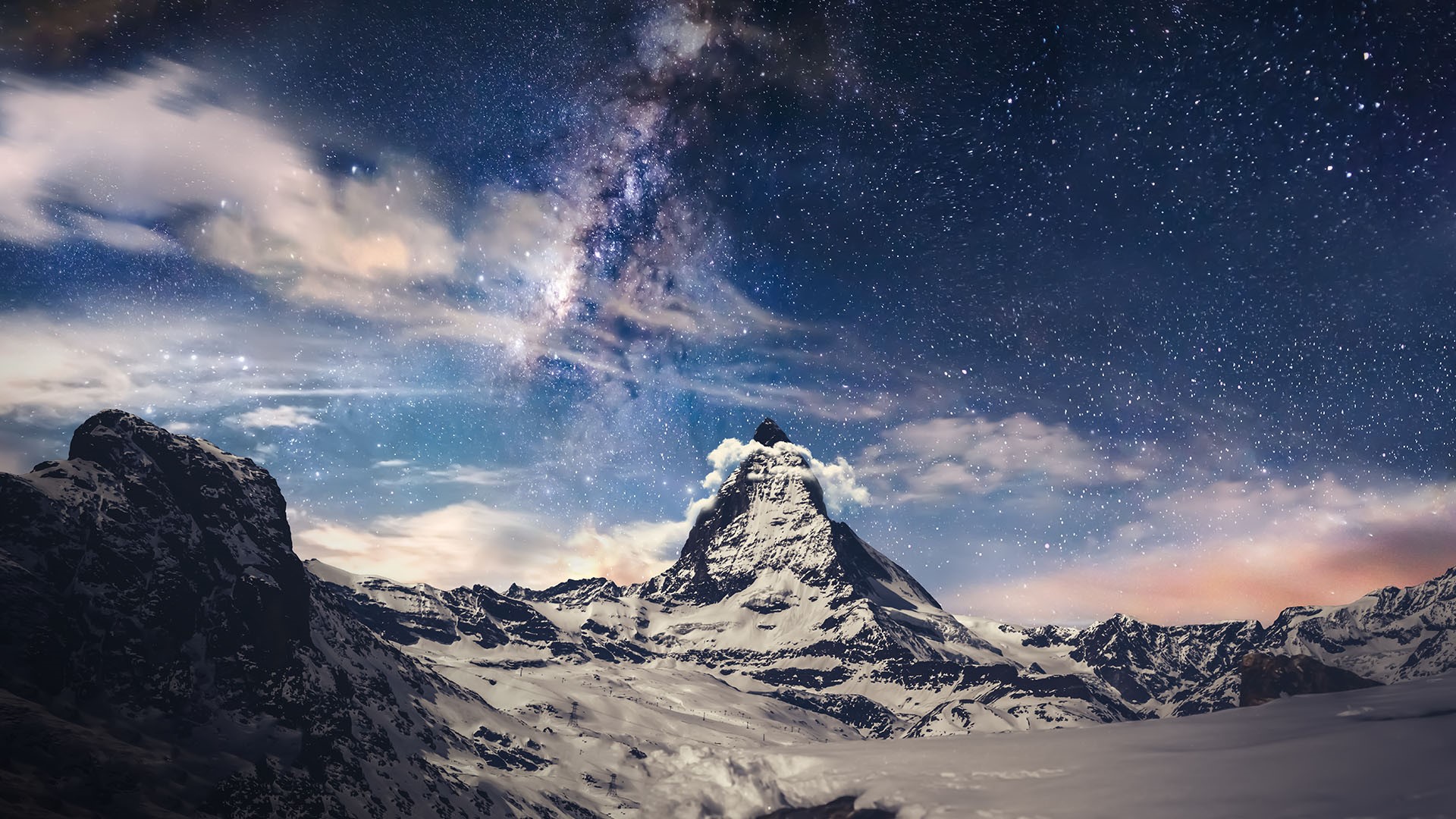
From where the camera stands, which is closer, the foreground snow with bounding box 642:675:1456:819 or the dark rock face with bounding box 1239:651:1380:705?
the foreground snow with bounding box 642:675:1456:819

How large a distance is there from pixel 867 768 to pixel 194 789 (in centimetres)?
17380

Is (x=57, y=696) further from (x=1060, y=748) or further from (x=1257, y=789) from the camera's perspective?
(x=1257, y=789)

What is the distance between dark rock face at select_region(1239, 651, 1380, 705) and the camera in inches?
4852

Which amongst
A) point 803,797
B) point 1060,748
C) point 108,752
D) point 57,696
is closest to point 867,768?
point 803,797

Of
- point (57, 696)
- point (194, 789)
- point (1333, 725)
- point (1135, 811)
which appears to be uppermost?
point (1333, 725)

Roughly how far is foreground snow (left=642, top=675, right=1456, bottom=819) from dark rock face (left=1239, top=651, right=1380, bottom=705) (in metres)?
77.6

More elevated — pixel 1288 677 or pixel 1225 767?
pixel 1288 677

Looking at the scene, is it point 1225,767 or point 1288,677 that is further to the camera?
point 1288,677

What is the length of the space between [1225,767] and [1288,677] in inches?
4524

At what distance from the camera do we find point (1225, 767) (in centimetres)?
3844

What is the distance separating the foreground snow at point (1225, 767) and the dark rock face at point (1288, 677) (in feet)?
→ 255

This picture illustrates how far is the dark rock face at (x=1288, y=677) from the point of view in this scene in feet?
404

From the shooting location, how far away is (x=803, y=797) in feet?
290

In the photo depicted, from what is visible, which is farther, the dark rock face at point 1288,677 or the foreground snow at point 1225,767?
the dark rock face at point 1288,677
